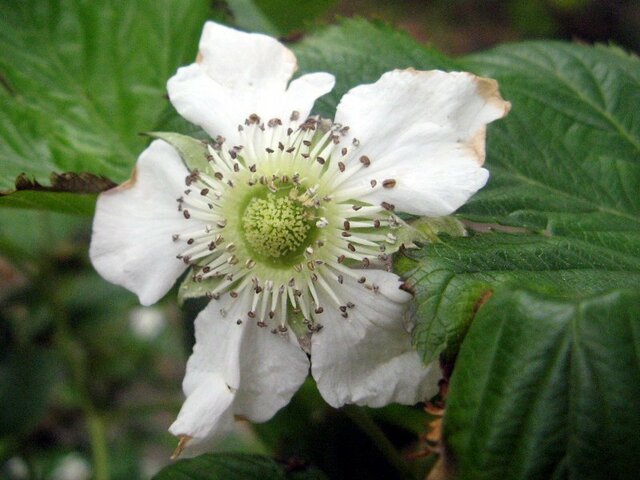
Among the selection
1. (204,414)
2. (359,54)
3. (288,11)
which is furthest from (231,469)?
(288,11)

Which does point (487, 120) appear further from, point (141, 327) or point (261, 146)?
point (141, 327)

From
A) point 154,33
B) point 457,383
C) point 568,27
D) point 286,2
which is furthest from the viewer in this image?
point 568,27

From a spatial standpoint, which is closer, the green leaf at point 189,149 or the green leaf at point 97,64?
the green leaf at point 189,149

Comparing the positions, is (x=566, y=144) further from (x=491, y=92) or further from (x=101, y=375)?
(x=101, y=375)

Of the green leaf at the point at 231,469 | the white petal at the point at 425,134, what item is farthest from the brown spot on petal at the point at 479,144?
the green leaf at the point at 231,469

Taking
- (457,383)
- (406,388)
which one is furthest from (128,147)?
(457,383)

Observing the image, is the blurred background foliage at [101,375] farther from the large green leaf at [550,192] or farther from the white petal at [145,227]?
the white petal at [145,227]
